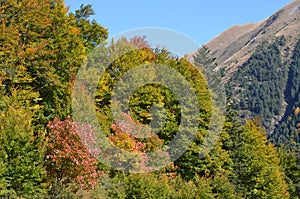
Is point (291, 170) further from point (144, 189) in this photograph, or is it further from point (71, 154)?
point (71, 154)

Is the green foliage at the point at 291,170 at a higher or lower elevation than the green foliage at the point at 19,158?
lower

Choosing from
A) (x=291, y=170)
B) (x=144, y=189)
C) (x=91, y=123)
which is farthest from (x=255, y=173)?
(x=144, y=189)

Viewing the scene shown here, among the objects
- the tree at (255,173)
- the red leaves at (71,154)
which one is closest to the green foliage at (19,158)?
the red leaves at (71,154)

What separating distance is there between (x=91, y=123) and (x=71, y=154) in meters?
4.71

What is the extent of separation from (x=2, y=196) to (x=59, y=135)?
22.7ft

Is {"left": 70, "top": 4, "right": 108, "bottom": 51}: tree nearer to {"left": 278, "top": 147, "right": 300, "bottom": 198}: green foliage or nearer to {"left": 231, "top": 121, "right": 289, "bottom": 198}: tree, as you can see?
{"left": 231, "top": 121, "right": 289, "bottom": 198}: tree

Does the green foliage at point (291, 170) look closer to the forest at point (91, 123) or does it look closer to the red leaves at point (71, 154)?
the forest at point (91, 123)

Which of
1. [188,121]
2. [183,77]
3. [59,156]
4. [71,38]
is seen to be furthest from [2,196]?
[183,77]

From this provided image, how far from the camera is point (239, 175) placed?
5306 centimetres

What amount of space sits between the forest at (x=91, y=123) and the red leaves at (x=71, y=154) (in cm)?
6

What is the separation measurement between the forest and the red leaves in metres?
0.06

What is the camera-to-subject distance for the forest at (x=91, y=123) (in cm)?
2252

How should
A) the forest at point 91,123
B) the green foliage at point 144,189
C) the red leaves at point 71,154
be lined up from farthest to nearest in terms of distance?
the red leaves at point 71,154, the green foliage at point 144,189, the forest at point 91,123

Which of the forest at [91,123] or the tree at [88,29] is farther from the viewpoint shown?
the tree at [88,29]
